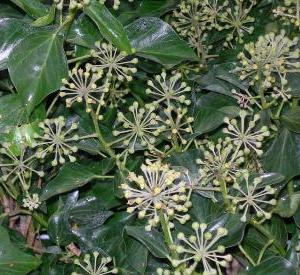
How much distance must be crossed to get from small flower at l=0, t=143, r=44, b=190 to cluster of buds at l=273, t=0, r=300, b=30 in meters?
0.69

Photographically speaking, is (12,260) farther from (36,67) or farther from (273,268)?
(273,268)

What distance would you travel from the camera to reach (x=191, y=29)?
1.64 meters

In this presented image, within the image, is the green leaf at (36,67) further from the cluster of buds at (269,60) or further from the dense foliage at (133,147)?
the cluster of buds at (269,60)

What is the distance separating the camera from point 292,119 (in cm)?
137

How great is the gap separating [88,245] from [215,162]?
364mm

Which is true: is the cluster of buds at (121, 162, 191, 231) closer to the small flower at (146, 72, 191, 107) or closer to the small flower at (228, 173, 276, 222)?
the small flower at (228, 173, 276, 222)

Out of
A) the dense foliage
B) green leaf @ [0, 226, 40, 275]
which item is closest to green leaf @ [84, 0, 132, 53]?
the dense foliage

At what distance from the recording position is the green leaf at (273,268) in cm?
120

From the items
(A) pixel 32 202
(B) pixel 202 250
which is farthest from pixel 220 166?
(A) pixel 32 202

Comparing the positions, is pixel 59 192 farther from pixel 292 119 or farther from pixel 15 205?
pixel 292 119

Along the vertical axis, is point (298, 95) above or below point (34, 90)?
below

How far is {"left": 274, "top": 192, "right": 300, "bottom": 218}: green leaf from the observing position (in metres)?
1.29

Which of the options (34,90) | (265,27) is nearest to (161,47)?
(34,90)

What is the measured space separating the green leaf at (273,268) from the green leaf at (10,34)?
2.24ft
